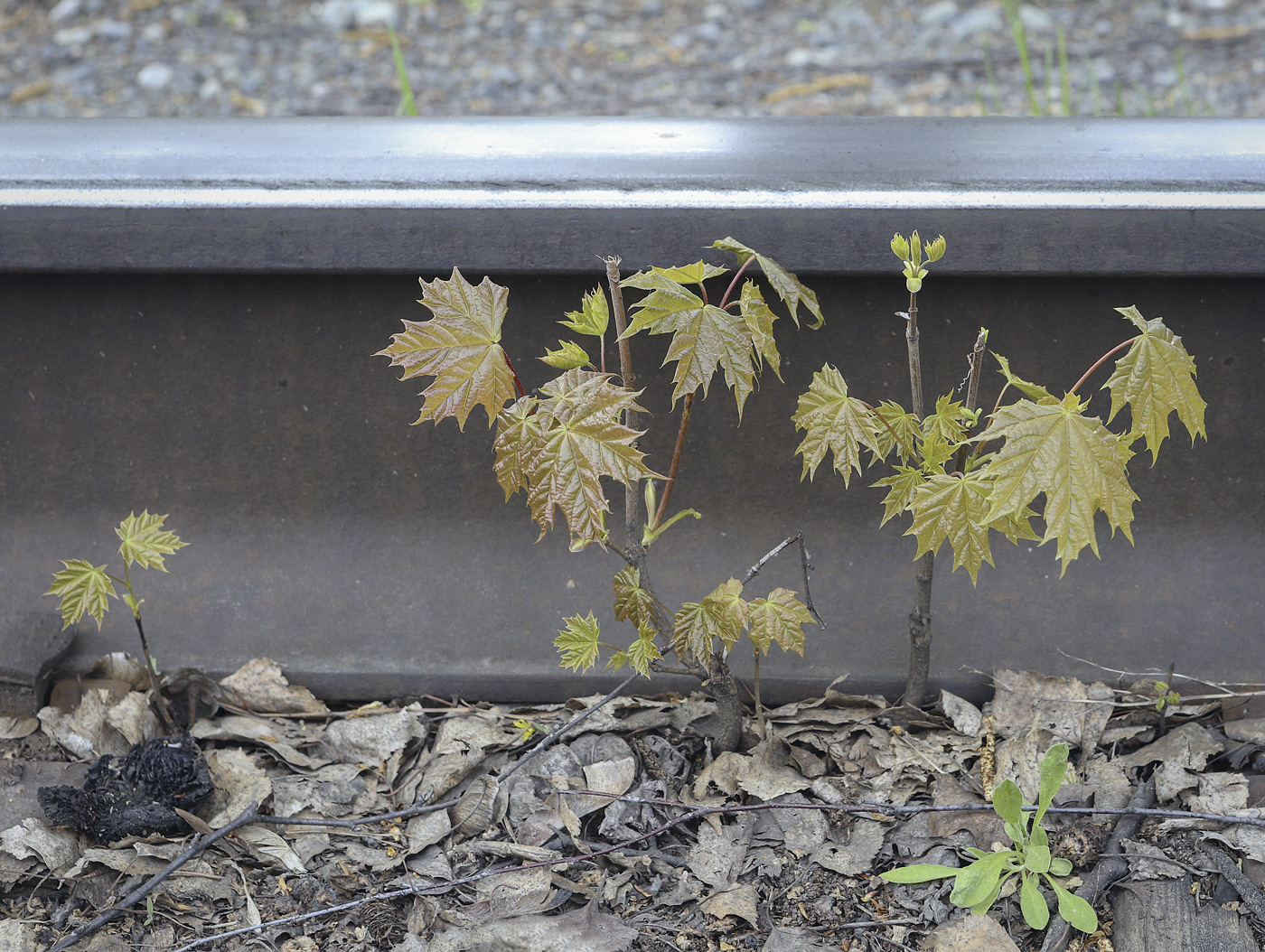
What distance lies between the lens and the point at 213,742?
204 cm

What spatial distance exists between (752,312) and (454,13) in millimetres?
4740

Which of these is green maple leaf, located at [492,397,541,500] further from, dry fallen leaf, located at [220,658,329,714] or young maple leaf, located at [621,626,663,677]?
dry fallen leaf, located at [220,658,329,714]

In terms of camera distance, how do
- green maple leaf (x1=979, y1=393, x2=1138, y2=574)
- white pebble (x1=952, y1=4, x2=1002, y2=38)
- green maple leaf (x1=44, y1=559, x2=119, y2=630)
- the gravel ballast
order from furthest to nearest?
white pebble (x1=952, y1=4, x2=1002, y2=38), the gravel ballast, green maple leaf (x1=44, y1=559, x2=119, y2=630), green maple leaf (x1=979, y1=393, x2=1138, y2=574)

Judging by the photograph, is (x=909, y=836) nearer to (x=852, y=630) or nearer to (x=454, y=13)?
(x=852, y=630)

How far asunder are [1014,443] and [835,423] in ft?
0.89

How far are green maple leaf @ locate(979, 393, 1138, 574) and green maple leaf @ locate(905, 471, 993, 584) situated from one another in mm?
93

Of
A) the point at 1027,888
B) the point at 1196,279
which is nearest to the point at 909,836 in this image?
the point at 1027,888

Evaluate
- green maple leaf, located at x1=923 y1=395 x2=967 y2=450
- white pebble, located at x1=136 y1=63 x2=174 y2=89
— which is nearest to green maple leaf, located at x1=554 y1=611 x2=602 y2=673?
green maple leaf, located at x1=923 y1=395 x2=967 y2=450

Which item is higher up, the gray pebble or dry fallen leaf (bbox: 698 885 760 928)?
the gray pebble

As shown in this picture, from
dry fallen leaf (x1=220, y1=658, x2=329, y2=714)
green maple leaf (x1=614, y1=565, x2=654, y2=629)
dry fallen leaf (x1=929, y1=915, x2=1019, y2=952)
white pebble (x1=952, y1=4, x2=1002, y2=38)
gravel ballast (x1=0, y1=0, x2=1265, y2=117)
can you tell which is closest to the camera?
dry fallen leaf (x1=929, y1=915, x2=1019, y2=952)

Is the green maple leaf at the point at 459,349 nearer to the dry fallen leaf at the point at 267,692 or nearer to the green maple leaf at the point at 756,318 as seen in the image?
the green maple leaf at the point at 756,318

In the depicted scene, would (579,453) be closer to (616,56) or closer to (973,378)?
(973,378)

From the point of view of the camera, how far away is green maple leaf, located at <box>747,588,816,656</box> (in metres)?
1.66

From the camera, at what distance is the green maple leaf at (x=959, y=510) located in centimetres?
151
